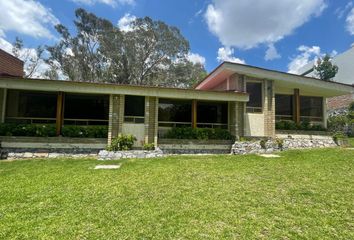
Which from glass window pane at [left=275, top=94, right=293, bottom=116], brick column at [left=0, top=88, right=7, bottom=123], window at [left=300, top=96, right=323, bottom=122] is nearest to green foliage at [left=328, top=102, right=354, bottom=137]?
window at [left=300, top=96, right=323, bottom=122]

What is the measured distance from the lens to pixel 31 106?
1409 cm

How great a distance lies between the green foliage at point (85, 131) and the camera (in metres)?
12.6

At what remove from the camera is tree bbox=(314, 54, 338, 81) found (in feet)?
105

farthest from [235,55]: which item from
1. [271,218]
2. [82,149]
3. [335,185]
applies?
[271,218]

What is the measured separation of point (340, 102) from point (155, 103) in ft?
65.8

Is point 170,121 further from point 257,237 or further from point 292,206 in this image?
point 257,237

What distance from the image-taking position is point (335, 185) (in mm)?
6262

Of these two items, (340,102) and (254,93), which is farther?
(340,102)

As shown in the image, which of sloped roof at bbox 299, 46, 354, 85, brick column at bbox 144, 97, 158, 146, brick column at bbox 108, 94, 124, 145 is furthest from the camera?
sloped roof at bbox 299, 46, 354, 85

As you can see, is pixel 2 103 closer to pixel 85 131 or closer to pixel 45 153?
pixel 45 153

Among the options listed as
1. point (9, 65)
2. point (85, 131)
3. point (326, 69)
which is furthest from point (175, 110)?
point (326, 69)

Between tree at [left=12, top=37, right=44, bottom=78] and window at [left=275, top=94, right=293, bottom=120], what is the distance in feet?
105

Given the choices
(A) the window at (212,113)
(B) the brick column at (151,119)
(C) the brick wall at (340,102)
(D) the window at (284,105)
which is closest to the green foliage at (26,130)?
(B) the brick column at (151,119)

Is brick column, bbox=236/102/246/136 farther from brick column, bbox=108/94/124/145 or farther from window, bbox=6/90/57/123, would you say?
window, bbox=6/90/57/123
